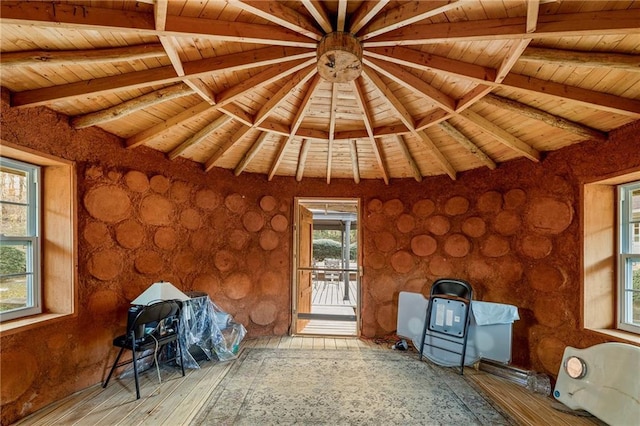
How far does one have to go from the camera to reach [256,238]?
4387mm

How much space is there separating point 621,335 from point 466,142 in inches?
82.5

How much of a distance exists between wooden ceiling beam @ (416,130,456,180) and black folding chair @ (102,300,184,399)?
295cm

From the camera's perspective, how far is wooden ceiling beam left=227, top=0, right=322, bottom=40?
1545mm

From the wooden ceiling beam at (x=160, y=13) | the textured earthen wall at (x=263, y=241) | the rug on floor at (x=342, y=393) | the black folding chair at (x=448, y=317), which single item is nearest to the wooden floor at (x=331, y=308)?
the textured earthen wall at (x=263, y=241)

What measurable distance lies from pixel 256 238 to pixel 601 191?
387 cm

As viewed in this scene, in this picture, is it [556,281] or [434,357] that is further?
[434,357]

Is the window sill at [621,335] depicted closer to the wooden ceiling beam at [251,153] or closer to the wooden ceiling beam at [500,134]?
the wooden ceiling beam at [500,134]

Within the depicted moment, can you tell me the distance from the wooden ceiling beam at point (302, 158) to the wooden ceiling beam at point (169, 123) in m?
1.23

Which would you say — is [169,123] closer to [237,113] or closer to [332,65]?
[237,113]

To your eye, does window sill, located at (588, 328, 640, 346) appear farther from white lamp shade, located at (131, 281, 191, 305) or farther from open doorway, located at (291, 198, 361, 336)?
white lamp shade, located at (131, 281, 191, 305)

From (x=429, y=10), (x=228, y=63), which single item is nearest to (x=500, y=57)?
(x=429, y=10)

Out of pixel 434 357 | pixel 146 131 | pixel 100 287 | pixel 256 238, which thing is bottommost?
pixel 434 357

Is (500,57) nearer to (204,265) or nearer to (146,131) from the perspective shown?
(146,131)

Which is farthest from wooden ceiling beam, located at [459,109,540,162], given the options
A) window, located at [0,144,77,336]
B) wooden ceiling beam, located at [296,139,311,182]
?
window, located at [0,144,77,336]
